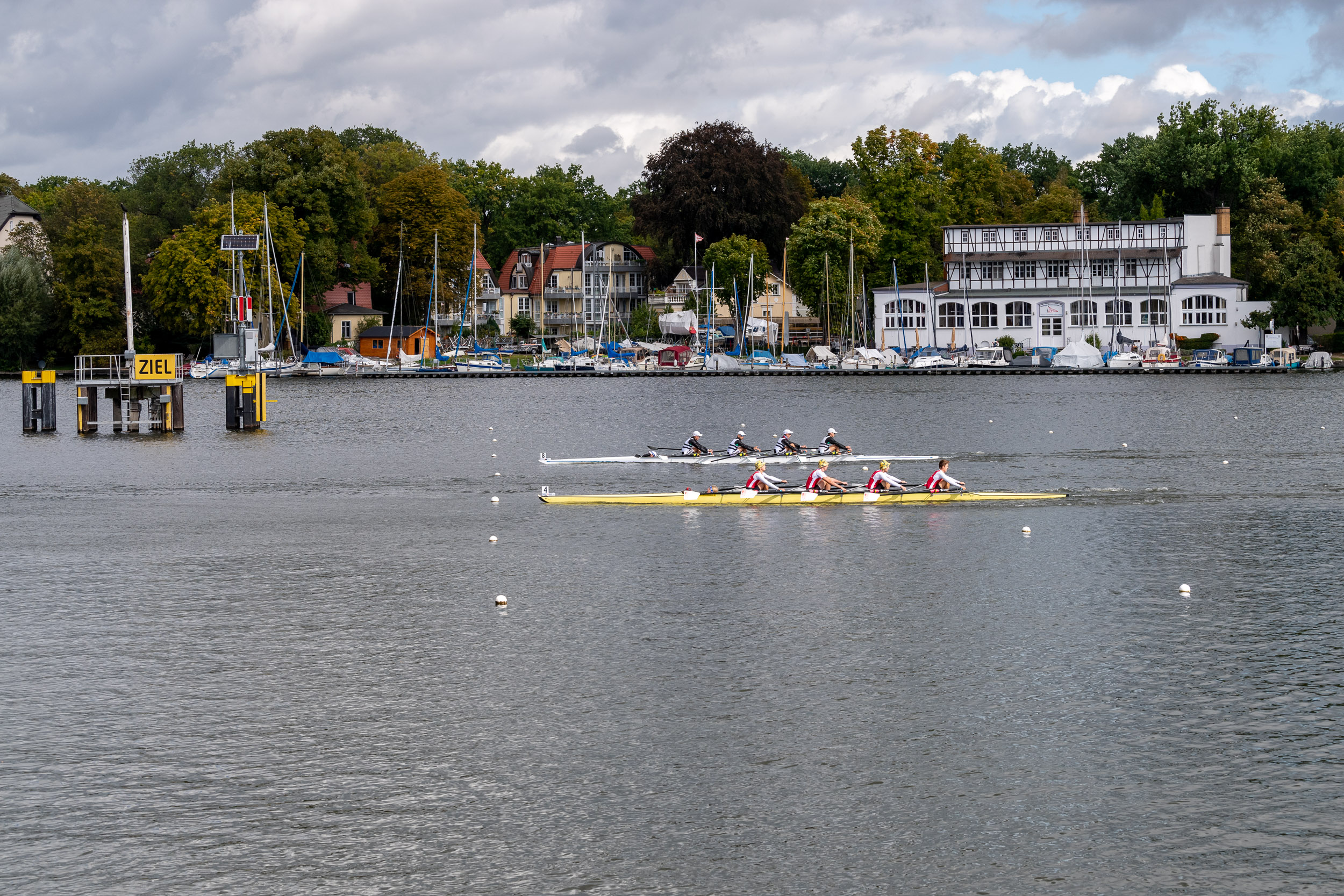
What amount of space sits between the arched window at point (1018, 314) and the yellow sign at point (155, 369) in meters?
85.0

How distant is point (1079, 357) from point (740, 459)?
78448 mm

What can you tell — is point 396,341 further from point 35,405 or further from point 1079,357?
point 35,405

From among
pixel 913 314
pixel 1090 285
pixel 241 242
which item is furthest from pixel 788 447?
pixel 913 314

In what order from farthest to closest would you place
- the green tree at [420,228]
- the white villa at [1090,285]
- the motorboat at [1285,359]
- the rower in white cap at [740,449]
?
1. the green tree at [420,228]
2. the white villa at [1090,285]
3. the motorboat at [1285,359]
4. the rower in white cap at [740,449]

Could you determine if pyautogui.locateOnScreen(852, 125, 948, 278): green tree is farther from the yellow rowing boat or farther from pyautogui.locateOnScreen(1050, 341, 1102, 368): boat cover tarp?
the yellow rowing boat

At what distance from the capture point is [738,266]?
13150 cm

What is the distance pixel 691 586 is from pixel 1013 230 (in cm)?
10735

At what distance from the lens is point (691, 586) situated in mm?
27375

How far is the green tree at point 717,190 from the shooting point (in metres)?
135

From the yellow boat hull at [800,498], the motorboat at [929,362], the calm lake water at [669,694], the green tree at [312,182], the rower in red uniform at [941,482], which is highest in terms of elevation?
the green tree at [312,182]

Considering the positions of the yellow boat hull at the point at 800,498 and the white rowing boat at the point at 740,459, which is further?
the white rowing boat at the point at 740,459

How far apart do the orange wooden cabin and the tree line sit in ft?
13.7

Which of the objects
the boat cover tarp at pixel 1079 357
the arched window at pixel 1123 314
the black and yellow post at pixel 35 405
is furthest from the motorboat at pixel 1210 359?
the black and yellow post at pixel 35 405

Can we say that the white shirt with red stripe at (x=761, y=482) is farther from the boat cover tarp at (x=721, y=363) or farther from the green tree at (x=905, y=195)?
the green tree at (x=905, y=195)
